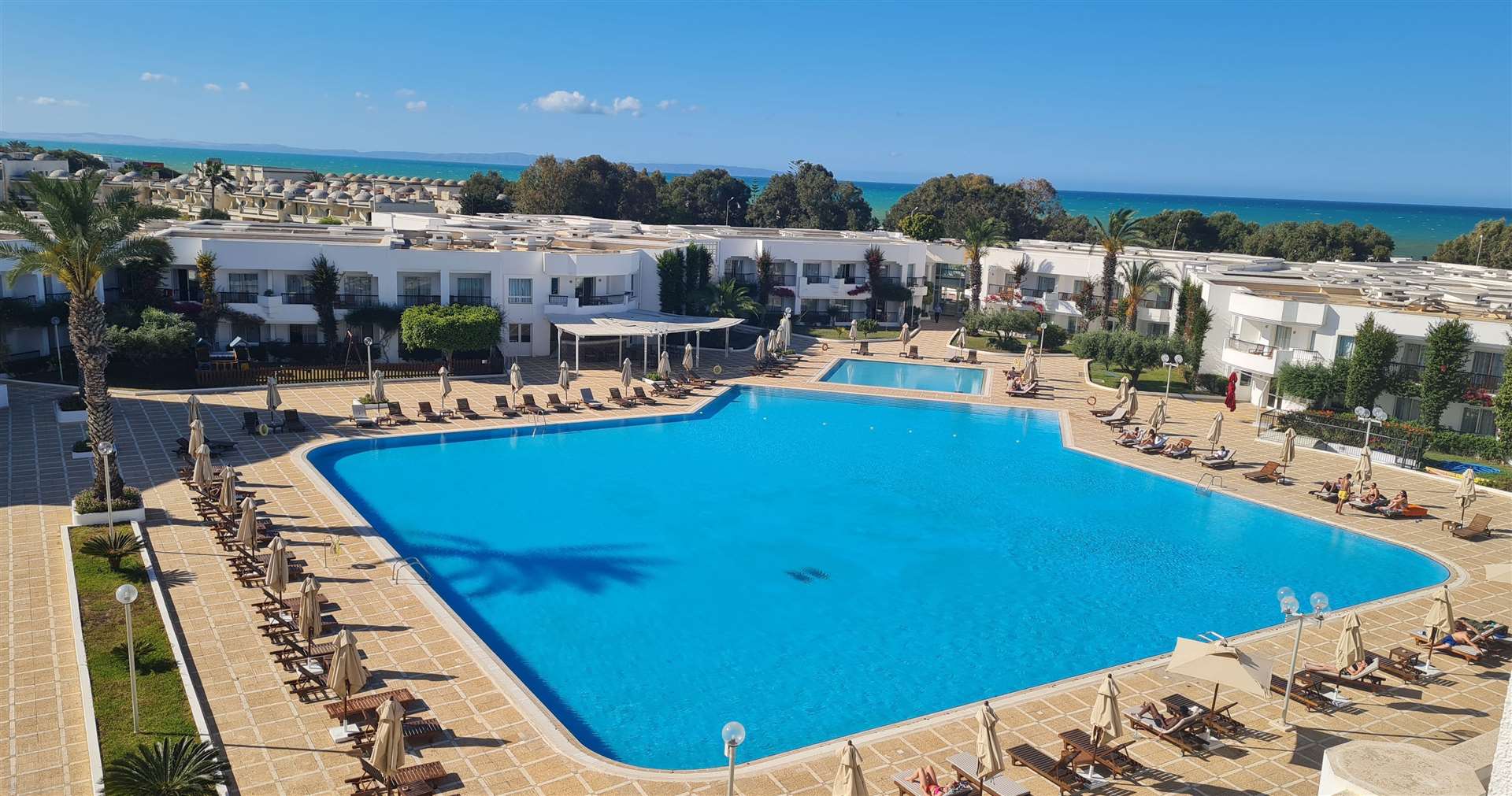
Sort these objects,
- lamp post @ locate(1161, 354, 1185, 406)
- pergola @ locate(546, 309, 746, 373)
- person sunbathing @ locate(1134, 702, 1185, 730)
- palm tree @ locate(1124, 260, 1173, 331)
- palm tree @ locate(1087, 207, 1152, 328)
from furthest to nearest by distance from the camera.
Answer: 1. palm tree @ locate(1087, 207, 1152, 328)
2. palm tree @ locate(1124, 260, 1173, 331)
3. pergola @ locate(546, 309, 746, 373)
4. lamp post @ locate(1161, 354, 1185, 406)
5. person sunbathing @ locate(1134, 702, 1185, 730)

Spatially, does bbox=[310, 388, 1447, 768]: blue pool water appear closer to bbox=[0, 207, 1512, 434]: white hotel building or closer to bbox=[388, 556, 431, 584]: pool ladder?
bbox=[388, 556, 431, 584]: pool ladder

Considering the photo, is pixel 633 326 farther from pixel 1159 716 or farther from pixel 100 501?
pixel 1159 716

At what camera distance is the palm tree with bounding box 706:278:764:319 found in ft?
161

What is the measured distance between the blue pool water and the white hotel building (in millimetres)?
11383

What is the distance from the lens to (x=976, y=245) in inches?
2213

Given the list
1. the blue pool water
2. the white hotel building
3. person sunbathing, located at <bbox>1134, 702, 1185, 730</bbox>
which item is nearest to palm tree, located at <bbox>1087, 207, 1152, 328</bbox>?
the white hotel building

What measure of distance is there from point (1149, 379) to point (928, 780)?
35.1 meters

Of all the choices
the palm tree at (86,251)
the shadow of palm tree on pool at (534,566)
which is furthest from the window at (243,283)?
the shadow of palm tree on pool at (534,566)

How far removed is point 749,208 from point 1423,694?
89.6 m

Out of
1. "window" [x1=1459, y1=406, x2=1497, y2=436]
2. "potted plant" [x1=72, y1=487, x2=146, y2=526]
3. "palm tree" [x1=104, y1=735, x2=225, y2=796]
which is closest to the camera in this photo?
"palm tree" [x1=104, y1=735, x2=225, y2=796]

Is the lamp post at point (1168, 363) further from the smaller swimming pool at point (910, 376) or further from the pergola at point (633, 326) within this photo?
the pergola at point (633, 326)

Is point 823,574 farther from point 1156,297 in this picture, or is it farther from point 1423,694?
point 1156,297

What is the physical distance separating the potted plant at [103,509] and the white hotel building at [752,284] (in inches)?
737

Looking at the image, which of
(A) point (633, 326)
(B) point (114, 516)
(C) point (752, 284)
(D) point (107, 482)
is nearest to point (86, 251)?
(D) point (107, 482)
